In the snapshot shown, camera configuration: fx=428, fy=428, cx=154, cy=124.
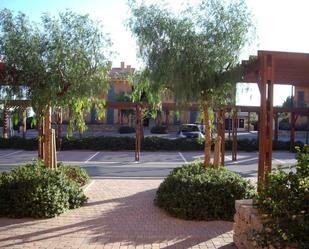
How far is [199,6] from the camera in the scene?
32.0 ft

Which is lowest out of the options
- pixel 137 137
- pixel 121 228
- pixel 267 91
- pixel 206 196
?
pixel 121 228

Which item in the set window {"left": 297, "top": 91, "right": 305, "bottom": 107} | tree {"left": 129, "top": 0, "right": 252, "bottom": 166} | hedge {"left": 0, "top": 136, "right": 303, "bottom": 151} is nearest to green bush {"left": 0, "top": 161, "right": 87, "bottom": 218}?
tree {"left": 129, "top": 0, "right": 252, "bottom": 166}

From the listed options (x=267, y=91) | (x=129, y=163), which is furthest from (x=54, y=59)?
(x=129, y=163)

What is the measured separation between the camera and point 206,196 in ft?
26.2

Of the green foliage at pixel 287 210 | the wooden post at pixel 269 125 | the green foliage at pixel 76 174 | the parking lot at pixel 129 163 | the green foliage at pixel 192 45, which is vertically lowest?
the parking lot at pixel 129 163

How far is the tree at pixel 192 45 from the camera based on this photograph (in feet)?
31.0

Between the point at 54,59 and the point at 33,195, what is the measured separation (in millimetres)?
2880

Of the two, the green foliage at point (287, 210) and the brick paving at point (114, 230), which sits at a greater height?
the green foliage at point (287, 210)

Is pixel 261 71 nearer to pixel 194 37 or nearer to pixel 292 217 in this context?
pixel 194 37

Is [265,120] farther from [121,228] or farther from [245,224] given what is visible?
[121,228]

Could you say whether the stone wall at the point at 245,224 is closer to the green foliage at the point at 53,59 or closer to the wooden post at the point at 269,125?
the wooden post at the point at 269,125

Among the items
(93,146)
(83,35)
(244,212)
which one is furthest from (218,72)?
(93,146)

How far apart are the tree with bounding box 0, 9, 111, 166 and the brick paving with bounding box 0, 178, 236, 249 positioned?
251cm

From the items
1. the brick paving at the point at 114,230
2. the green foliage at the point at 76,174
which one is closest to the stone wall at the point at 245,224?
Result: the brick paving at the point at 114,230
